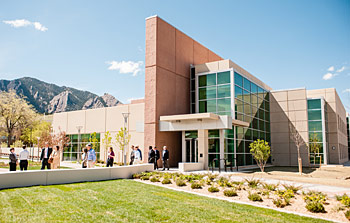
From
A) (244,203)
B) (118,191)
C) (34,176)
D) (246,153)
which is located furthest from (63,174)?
(246,153)

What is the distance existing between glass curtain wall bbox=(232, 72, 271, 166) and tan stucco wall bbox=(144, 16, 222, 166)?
15.3ft

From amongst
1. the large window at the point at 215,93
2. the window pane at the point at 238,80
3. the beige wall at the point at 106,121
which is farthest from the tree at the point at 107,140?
the window pane at the point at 238,80

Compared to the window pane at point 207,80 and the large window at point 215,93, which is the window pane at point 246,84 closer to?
the large window at point 215,93

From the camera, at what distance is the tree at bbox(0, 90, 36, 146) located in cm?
4980

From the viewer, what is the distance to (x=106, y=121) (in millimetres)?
29797

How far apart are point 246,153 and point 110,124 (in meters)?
14.0

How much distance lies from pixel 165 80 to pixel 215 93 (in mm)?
4485

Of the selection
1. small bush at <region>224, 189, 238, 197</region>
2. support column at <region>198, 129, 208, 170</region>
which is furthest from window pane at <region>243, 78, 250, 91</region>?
small bush at <region>224, 189, 238, 197</region>

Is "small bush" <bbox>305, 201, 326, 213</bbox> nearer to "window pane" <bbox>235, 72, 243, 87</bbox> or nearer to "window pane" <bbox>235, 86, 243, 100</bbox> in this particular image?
"window pane" <bbox>235, 86, 243, 100</bbox>

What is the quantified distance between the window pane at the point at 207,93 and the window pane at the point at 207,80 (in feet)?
1.45

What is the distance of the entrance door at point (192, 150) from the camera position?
22.0 metres

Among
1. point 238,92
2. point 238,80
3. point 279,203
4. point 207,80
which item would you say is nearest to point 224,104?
point 238,92

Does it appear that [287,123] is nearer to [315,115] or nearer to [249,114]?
[315,115]

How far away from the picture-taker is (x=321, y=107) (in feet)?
96.5
